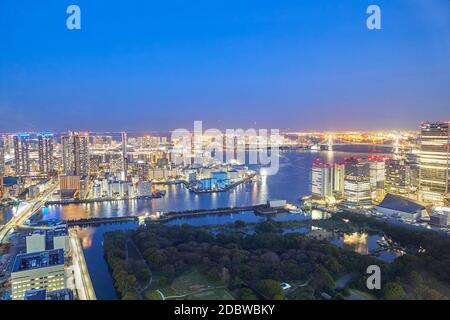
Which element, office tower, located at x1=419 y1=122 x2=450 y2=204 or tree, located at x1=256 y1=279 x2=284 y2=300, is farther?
office tower, located at x1=419 y1=122 x2=450 y2=204

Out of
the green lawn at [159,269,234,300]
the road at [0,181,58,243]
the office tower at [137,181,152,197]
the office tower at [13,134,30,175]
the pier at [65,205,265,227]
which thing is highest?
the office tower at [13,134,30,175]

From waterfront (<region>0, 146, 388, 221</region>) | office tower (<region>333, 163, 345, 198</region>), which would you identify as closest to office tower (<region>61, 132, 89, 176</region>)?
waterfront (<region>0, 146, 388, 221</region>)

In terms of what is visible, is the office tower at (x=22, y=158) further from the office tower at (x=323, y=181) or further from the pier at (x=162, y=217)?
the office tower at (x=323, y=181)

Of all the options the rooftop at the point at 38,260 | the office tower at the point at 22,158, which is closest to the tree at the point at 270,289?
the rooftop at the point at 38,260

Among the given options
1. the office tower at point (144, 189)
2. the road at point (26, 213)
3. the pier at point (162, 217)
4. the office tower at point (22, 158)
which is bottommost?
the pier at point (162, 217)

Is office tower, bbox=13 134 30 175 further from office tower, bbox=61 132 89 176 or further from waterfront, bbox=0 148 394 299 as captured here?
waterfront, bbox=0 148 394 299

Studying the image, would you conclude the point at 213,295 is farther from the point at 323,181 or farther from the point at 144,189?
the point at 144,189

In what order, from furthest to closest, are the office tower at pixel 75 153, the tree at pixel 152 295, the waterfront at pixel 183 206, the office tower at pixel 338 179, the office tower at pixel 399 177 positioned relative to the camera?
1. the office tower at pixel 75 153
2. the office tower at pixel 399 177
3. the office tower at pixel 338 179
4. the waterfront at pixel 183 206
5. the tree at pixel 152 295
